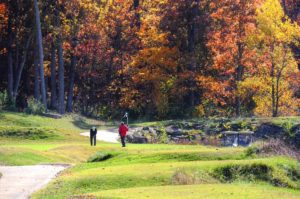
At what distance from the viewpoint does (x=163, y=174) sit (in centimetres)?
2744

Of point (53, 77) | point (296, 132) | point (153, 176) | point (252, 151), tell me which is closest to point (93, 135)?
point (252, 151)

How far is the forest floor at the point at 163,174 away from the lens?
78.2 ft

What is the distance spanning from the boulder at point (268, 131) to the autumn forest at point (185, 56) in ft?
36.8

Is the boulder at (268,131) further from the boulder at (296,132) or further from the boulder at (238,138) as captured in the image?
the boulder at (238,138)

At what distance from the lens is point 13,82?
71.8 meters

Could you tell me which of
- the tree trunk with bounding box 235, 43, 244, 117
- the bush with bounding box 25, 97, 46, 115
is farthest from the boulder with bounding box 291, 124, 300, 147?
the bush with bounding box 25, 97, 46, 115

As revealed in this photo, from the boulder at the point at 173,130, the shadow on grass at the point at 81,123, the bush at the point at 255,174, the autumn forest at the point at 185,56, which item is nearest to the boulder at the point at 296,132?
the boulder at the point at 173,130

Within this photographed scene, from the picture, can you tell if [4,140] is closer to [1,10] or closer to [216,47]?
[1,10]

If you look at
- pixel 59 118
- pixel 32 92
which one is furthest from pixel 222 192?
pixel 32 92

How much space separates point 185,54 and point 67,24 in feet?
39.4

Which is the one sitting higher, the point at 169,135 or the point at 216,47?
the point at 216,47

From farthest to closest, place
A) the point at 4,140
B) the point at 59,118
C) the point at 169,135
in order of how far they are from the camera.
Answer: the point at 59,118 → the point at 169,135 → the point at 4,140

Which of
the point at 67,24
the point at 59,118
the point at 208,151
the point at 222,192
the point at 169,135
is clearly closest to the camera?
the point at 222,192

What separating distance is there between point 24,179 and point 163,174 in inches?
227
